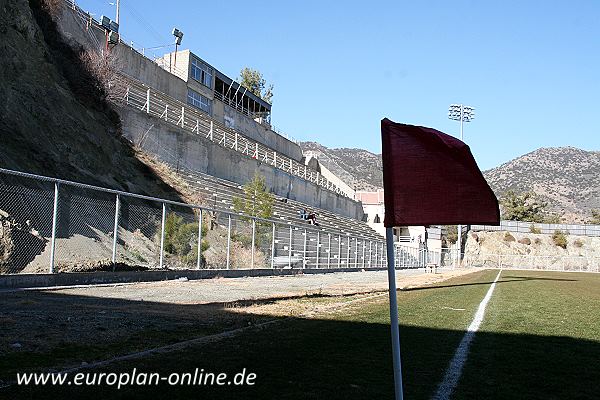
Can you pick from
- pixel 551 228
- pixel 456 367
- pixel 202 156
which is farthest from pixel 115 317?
pixel 551 228

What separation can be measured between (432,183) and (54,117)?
28.3 metres

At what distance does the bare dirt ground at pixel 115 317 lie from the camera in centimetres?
677

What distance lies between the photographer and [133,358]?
21.5ft

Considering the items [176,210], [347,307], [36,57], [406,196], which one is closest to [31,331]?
[406,196]

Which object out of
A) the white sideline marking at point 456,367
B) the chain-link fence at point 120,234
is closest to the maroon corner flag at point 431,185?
the white sideline marking at point 456,367

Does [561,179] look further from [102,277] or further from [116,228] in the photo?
[102,277]

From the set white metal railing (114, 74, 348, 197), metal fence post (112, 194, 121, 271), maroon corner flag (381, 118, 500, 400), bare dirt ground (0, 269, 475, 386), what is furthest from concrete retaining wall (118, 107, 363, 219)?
maroon corner flag (381, 118, 500, 400)

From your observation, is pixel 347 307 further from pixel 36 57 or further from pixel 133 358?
pixel 36 57

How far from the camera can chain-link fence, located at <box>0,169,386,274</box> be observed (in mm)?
14586

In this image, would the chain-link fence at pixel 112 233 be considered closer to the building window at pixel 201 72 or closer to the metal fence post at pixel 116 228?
the metal fence post at pixel 116 228

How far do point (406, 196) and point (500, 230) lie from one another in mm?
110163

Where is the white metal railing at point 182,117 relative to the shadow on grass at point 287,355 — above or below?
above

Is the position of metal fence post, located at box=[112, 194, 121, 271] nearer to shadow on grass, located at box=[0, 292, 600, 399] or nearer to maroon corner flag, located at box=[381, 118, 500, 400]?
shadow on grass, located at box=[0, 292, 600, 399]

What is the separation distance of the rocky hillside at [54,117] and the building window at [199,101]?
77.4ft
